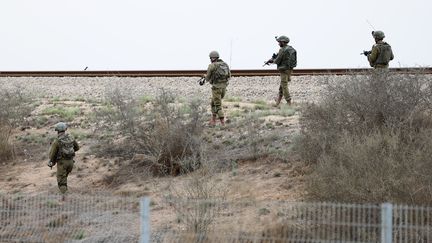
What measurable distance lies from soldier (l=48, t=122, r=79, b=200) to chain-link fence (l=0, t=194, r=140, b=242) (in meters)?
3.01

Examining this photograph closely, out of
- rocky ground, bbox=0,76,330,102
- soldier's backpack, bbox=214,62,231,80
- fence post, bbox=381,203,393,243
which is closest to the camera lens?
fence post, bbox=381,203,393,243

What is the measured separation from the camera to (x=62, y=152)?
57.7 feet

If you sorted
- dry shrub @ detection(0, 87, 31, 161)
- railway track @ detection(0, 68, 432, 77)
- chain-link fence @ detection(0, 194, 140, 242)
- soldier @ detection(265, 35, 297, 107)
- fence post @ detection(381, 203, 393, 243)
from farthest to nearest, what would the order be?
railway track @ detection(0, 68, 432, 77)
dry shrub @ detection(0, 87, 31, 161)
soldier @ detection(265, 35, 297, 107)
chain-link fence @ detection(0, 194, 140, 242)
fence post @ detection(381, 203, 393, 243)

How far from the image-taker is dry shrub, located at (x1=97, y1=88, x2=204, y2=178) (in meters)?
18.7

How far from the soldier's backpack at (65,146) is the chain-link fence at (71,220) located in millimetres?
3062

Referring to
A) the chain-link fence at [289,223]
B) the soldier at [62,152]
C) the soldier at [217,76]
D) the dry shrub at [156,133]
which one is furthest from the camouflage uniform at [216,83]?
the chain-link fence at [289,223]

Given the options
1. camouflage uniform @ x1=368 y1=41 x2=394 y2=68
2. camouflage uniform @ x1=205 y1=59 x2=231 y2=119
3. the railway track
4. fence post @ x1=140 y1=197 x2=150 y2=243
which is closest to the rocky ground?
the railway track

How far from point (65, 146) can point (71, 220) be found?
3879 mm

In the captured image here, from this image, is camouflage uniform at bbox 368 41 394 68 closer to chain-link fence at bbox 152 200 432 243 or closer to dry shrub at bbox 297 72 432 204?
dry shrub at bbox 297 72 432 204

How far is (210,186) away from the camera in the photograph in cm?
1541

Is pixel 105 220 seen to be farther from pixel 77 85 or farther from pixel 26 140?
pixel 77 85

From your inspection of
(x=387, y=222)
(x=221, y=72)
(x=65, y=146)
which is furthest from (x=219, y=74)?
(x=387, y=222)

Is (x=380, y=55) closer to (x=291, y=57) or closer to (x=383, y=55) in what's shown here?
(x=383, y=55)

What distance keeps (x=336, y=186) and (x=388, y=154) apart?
1033 millimetres
